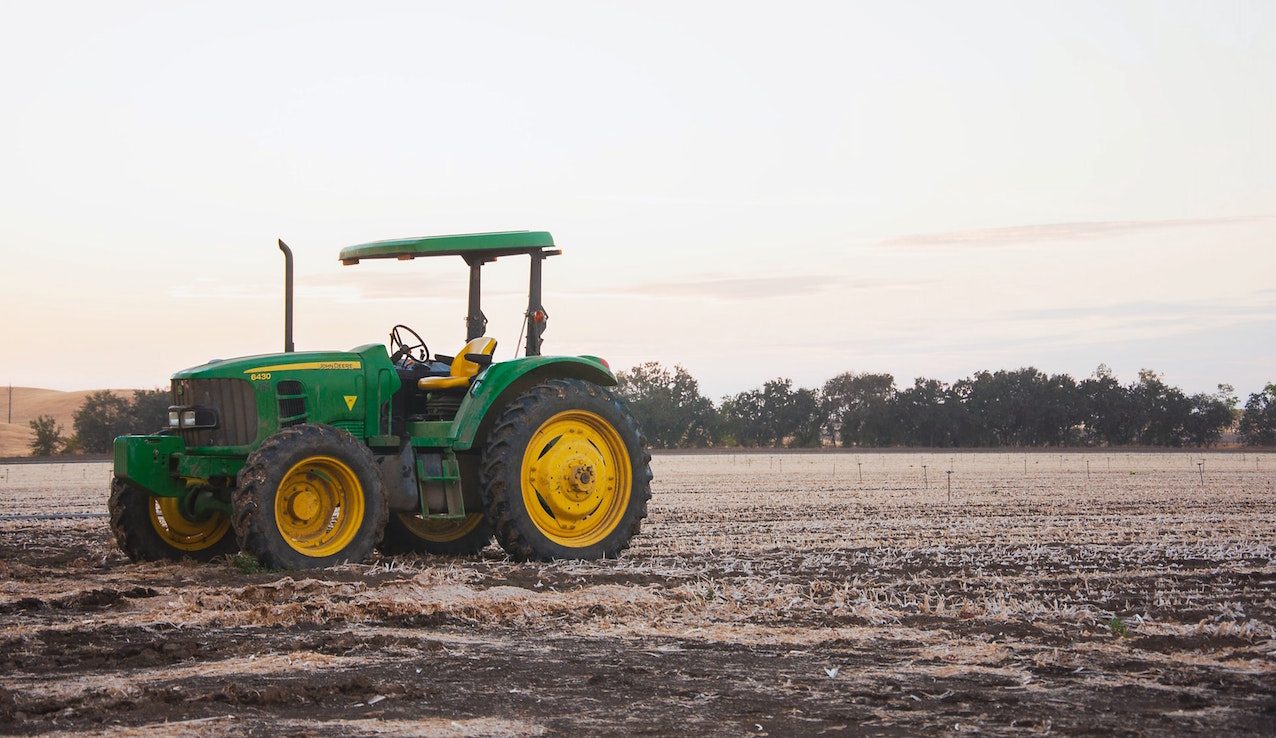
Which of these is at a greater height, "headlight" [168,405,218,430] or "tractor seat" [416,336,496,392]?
"tractor seat" [416,336,496,392]

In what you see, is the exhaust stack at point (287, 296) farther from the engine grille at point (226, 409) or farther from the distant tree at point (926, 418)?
the distant tree at point (926, 418)

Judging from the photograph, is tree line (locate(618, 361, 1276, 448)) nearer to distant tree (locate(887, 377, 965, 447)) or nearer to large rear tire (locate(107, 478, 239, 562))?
distant tree (locate(887, 377, 965, 447))

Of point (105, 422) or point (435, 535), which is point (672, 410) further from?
point (435, 535)

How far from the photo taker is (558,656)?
7.43 metres

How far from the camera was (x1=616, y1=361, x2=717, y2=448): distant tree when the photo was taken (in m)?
90.9

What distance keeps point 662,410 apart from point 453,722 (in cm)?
8619

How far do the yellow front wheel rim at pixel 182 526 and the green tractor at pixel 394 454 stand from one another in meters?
0.02

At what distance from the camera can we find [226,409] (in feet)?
38.0

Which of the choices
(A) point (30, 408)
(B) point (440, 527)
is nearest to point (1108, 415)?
(B) point (440, 527)

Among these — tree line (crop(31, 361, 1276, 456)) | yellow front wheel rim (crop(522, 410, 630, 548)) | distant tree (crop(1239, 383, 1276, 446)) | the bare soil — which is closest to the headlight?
the bare soil

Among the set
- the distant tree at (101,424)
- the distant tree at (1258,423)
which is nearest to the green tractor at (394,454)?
the distant tree at (101,424)

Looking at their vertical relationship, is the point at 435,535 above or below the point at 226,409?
below

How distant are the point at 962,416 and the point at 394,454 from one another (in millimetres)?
85904

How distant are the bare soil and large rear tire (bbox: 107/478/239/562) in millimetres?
398
